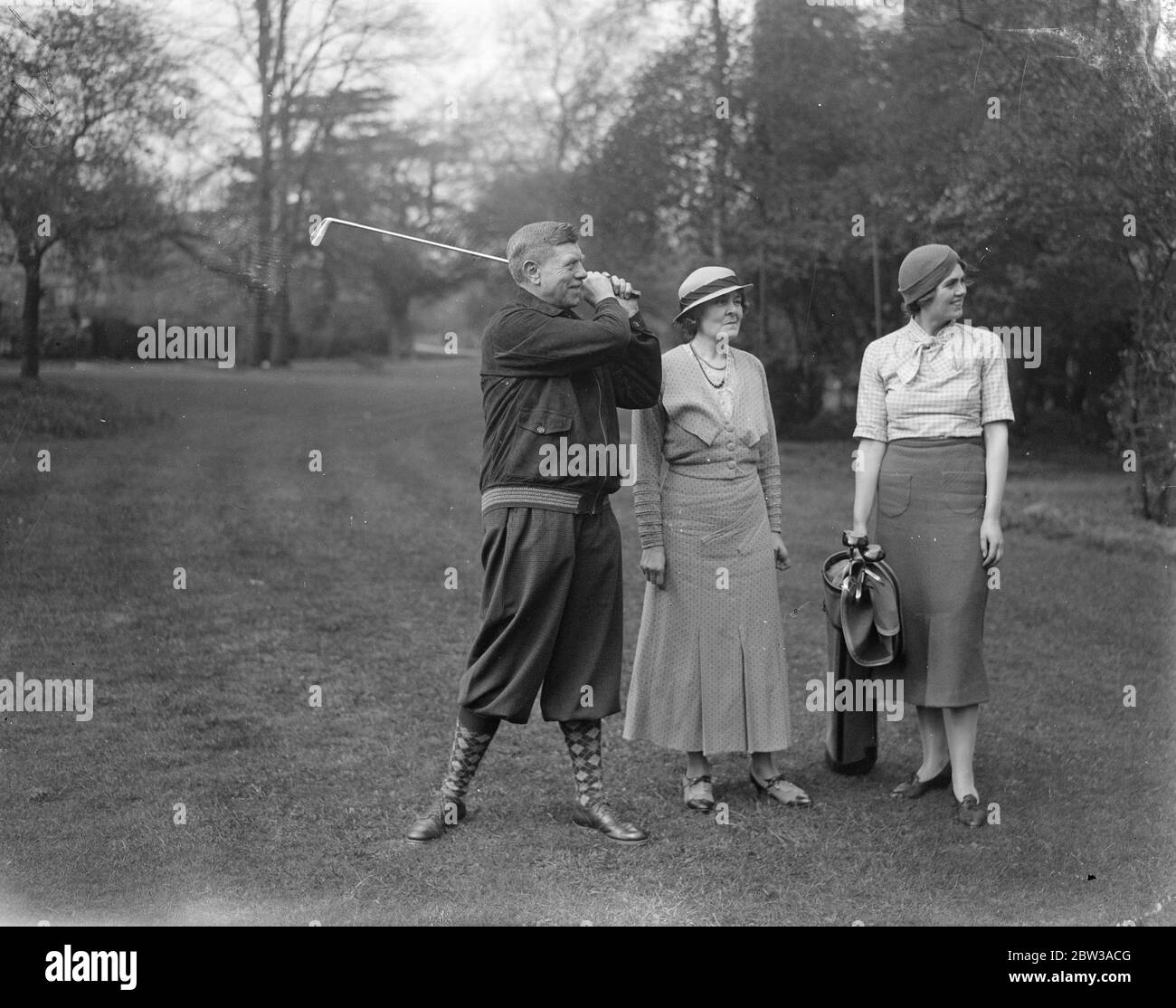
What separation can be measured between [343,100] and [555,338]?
12.5ft

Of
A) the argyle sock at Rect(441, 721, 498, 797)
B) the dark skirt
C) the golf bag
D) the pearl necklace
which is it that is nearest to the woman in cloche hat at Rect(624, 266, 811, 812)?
the pearl necklace

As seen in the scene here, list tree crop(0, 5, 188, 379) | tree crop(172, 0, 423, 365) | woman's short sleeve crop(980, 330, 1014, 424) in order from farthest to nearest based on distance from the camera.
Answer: tree crop(172, 0, 423, 365), tree crop(0, 5, 188, 379), woman's short sleeve crop(980, 330, 1014, 424)

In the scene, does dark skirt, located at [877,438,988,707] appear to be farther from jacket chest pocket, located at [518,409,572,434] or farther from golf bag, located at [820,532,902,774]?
jacket chest pocket, located at [518,409,572,434]

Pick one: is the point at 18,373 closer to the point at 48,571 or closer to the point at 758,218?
the point at 48,571

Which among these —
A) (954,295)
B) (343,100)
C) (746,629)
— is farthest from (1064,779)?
(343,100)

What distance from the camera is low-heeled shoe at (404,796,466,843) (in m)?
4.22

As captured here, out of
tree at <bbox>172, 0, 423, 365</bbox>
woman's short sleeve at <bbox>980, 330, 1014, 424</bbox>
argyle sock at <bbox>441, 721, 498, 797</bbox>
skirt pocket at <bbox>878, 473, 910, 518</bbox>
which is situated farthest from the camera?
tree at <bbox>172, 0, 423, 365</bbox>

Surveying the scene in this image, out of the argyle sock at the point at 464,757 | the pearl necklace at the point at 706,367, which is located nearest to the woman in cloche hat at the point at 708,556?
the pearl necklace at the point at 706,367

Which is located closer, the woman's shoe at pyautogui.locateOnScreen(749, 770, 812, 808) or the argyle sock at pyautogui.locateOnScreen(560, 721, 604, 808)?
the argyle sock at pyautogui.locateOnScreen(560, 721, 604, 808)

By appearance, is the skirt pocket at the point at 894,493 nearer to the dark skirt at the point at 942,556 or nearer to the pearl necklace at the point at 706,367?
the dark skirt at the point at 942,556

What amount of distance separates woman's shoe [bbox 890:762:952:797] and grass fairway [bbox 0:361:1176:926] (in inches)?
5.4

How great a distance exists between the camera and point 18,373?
223 inches

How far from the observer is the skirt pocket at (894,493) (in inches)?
181

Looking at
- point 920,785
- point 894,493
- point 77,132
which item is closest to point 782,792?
point 920,785
